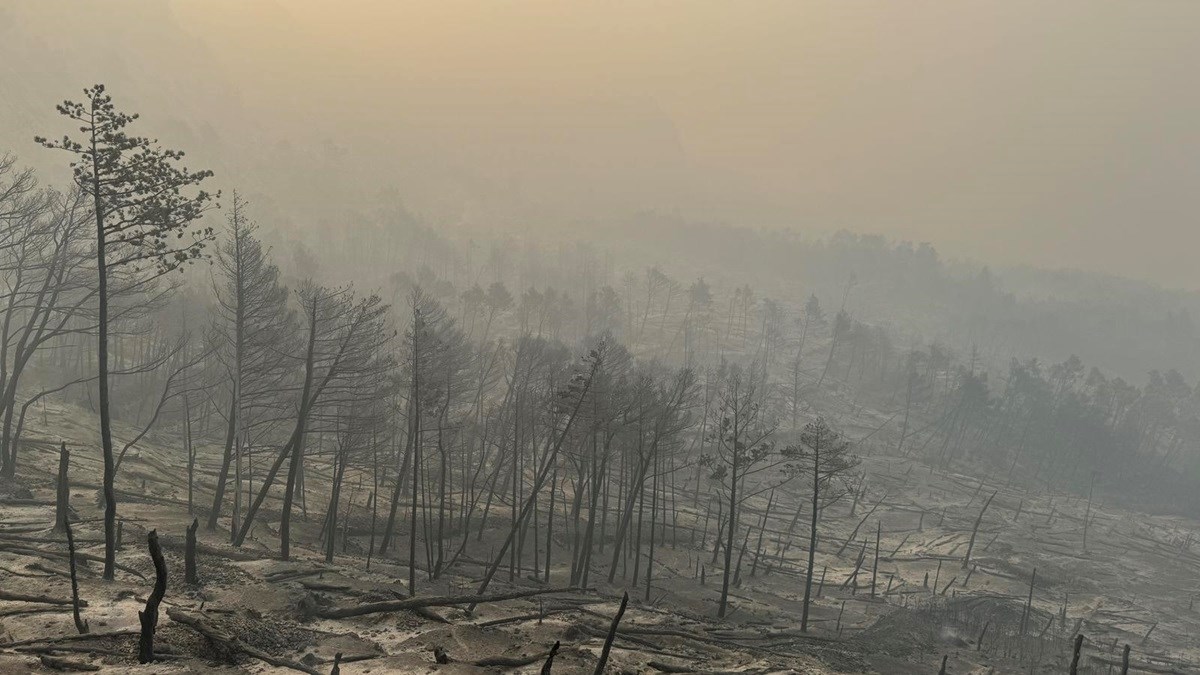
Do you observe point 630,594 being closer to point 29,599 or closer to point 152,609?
point 29,599

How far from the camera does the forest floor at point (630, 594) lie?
16.1 m

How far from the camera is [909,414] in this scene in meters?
120

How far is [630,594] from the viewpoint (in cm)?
3744

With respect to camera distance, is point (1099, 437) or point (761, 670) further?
point (1099, 437)

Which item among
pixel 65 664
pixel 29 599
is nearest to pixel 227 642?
pixel 65 664

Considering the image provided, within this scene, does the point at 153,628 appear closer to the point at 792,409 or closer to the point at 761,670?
the point at 761,670

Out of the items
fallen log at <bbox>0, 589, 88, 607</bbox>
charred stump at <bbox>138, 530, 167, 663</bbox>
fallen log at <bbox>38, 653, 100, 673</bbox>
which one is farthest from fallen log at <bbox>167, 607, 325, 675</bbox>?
fallen log at <bbox>0, 589, 88, 607</bbox>

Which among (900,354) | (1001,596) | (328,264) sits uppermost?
(328,264)

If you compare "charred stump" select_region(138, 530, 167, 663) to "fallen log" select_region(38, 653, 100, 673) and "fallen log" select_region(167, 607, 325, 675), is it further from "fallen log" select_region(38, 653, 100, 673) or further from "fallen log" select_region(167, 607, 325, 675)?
"fallen log" select_region(167, 607, 325, 675)

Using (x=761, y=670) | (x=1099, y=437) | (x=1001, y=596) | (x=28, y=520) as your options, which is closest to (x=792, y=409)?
(x=1099, y=437)

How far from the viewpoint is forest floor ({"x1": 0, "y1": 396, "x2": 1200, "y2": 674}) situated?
16094mm

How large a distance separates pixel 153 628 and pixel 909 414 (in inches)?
4851

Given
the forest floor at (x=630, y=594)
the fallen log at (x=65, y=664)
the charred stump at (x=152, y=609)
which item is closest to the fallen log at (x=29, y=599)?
the forest floor at (x=630, y=594)

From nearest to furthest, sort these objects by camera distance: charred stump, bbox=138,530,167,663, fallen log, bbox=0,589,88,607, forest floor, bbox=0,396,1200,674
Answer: charred stump, bbox=138,530,167,663, fallen log, bbox=0,589,88,607, forest floor, bbox=0,396,1200,674
